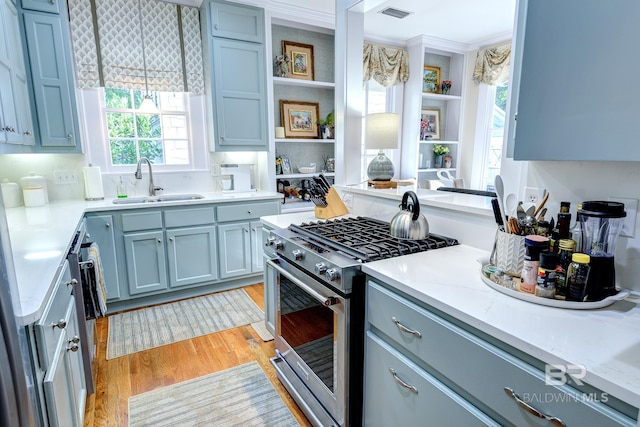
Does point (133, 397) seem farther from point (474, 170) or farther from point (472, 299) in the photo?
point (474, 170)

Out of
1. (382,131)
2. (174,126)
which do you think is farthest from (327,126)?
(174,126)

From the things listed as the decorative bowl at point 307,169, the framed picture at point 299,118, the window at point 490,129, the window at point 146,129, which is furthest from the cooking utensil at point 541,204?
the window at point 490,129

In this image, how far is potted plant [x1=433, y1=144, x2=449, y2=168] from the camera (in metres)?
5.07

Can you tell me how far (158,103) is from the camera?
3.51 m

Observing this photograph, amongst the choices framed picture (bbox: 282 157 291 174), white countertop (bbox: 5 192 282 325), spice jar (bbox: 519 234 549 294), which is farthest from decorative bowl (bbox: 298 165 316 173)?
spice jar (bbox: 519 234 549 294)

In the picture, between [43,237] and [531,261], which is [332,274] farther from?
[43,237]

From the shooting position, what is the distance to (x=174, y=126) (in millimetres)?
3588

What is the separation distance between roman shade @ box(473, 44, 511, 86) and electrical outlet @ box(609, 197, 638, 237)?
4204 mm

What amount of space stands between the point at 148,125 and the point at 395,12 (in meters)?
2.81

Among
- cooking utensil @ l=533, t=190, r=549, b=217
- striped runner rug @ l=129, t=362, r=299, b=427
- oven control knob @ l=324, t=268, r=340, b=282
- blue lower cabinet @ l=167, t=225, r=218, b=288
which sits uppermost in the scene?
cooking utensil @ l=533, t=190, r=549, b=217

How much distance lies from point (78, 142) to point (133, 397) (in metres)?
2.12

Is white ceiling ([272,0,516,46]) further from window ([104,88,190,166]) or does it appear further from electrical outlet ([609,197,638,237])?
electrical outlet ([609,197,638,237])

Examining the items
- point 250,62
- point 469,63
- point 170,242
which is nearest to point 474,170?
point 469,63

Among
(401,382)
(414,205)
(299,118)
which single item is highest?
(299,118)
